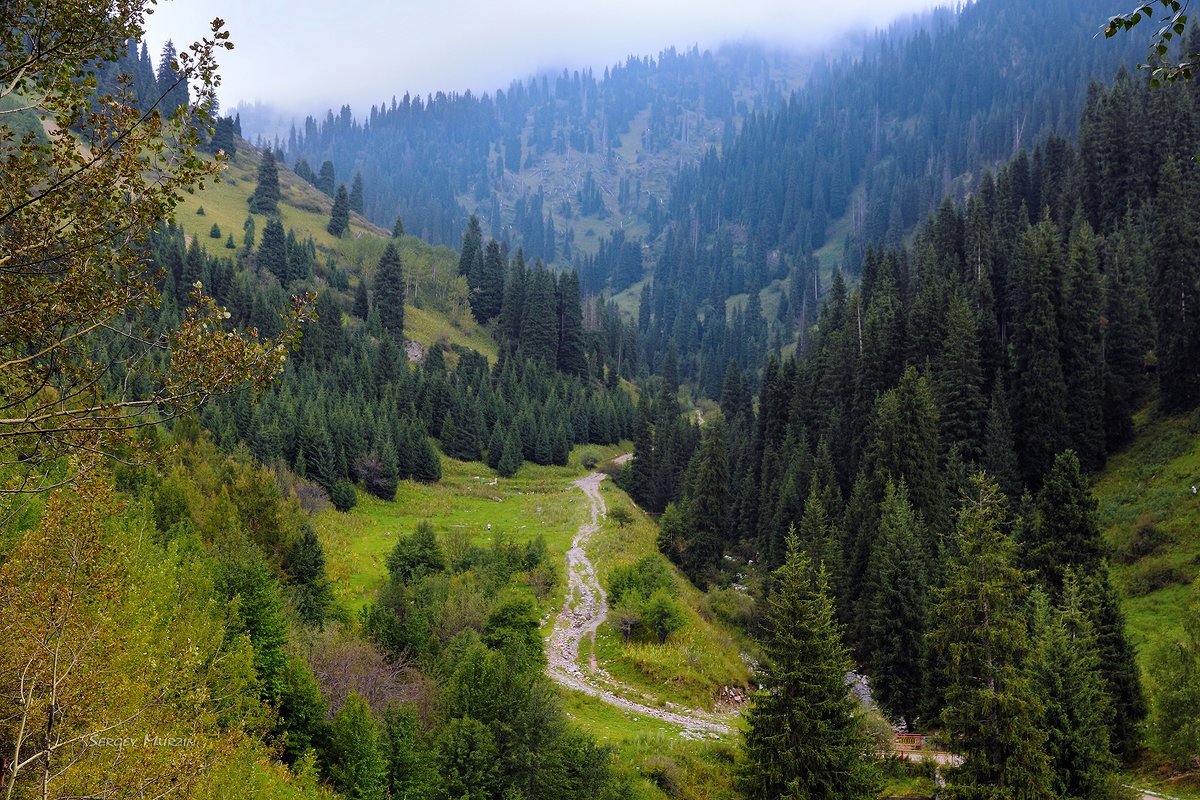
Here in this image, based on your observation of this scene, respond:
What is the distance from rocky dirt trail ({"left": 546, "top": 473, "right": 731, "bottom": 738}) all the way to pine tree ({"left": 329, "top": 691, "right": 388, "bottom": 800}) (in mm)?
15101

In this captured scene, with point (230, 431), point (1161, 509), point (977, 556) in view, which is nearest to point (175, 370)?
point (977, 556)

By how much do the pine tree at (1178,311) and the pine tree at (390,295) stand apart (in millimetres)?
89906

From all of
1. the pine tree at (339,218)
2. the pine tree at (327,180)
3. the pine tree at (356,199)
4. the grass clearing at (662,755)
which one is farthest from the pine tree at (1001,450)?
the pine tree at (327,180)

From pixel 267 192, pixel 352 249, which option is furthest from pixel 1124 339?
pixel 267 192

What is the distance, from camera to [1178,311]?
54.5m

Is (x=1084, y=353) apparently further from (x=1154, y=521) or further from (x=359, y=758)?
(x=359, y=758)

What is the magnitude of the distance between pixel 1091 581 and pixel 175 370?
35166mm

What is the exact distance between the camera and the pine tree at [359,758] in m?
21.7

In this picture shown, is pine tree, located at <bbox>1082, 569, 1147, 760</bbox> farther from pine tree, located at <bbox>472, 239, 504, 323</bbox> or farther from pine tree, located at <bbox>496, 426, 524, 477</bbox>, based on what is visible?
pine tree, located at <bbox>472, 239, 504, 323</bbox>

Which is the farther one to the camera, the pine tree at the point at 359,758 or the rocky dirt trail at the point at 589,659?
the rocky dirt trail at the point at 589,659

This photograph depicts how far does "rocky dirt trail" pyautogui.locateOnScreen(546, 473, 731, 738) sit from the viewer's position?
38094 millimetres

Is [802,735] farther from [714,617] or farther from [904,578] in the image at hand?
[714,617]

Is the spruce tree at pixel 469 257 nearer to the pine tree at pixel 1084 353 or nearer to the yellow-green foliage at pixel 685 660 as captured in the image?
the yellow-green foliage at pixel 685 660

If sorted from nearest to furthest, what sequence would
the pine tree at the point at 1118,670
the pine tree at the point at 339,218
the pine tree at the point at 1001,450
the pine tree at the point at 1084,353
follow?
1. the pine tree at the point at 1118,670
2. the pine tree at the point at 1001,450
3. the pine tree at the point at 1084,353
4. the pine tree at the point at 339,218
